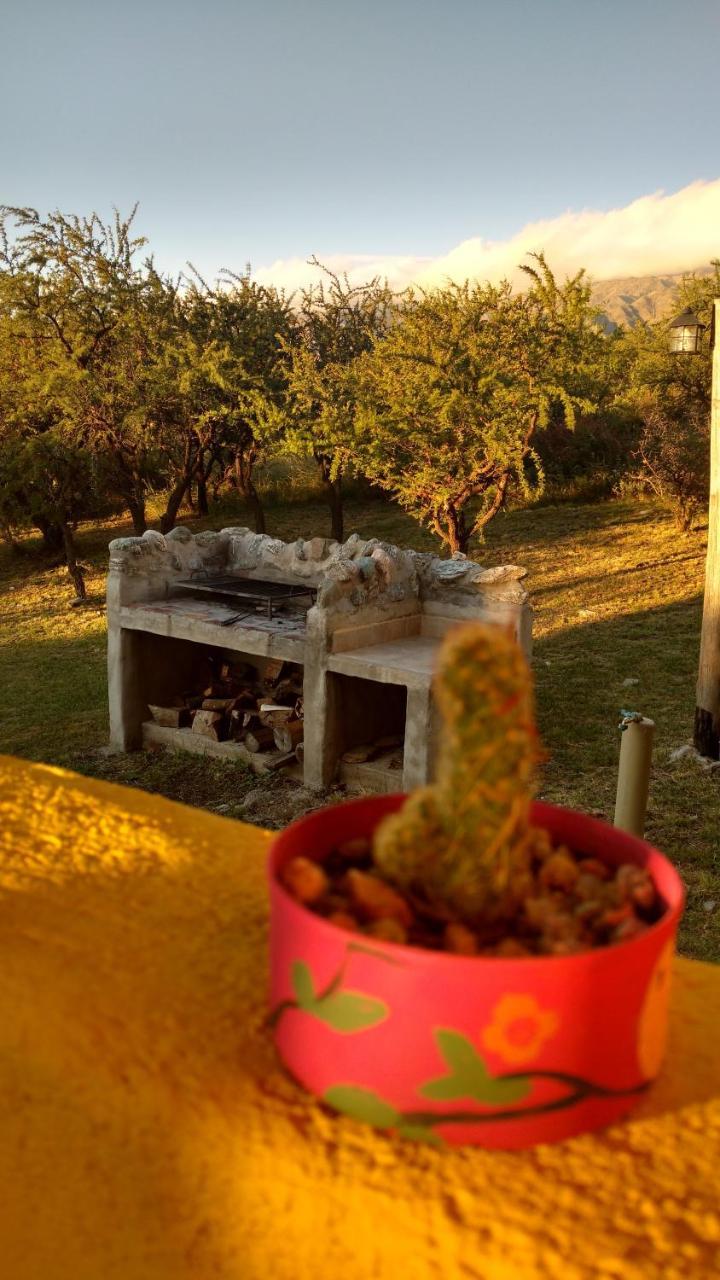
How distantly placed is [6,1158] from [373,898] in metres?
0.58

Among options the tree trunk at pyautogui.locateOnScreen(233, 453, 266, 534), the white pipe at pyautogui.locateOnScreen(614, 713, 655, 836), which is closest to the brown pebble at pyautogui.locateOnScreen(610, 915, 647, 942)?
the white pipe at pyautogui.locateOnScreen(614, 713, 655, 836)

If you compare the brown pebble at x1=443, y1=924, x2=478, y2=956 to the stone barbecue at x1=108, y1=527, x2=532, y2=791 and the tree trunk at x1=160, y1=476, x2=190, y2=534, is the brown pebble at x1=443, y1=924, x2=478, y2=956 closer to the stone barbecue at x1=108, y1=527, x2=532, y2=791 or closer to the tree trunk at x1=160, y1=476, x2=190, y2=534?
the stone barbecue at x1=108, y1=527, x2=532, y2=791

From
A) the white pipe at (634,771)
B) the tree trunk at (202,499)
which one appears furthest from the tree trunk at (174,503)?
the white pipe at (634,771)

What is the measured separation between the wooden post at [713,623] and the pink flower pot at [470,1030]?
7.97 meters

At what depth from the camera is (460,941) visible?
126 centimetres

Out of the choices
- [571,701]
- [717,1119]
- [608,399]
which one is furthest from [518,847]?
[608,399]

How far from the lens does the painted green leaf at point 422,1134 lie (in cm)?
121

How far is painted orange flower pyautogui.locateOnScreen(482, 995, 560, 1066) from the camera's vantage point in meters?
Result: 1.15

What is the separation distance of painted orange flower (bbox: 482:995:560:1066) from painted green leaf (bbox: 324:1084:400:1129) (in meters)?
0.17

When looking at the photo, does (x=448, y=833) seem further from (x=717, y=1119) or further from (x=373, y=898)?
(x=717, y=1119)

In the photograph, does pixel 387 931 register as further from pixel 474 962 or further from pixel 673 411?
pixel 673 411

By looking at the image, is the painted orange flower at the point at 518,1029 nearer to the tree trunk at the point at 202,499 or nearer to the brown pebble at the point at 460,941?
the brown pebble at the point at 460,941

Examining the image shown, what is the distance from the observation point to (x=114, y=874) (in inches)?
72.9

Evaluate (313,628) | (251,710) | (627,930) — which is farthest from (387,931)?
(251,710)
